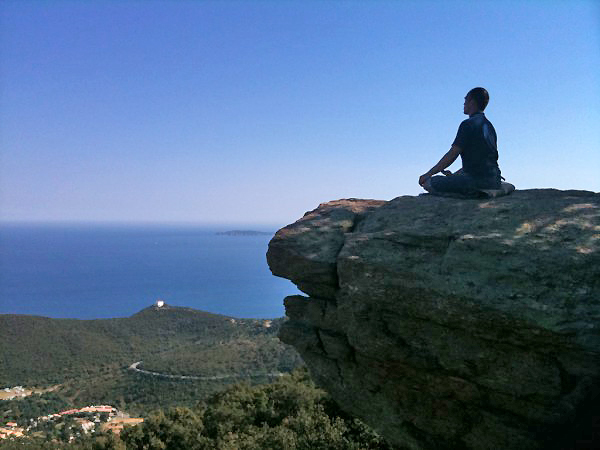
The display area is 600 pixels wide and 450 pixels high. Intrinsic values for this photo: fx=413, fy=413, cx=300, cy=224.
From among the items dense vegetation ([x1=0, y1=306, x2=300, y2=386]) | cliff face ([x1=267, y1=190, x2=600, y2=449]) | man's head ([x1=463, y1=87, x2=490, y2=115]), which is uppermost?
man's head ([x1=463, y1=87, x2=490, y2=115])

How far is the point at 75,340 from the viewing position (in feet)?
319

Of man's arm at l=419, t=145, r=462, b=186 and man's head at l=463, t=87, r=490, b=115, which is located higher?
man's head at l=463, t=87, r=490, b=115

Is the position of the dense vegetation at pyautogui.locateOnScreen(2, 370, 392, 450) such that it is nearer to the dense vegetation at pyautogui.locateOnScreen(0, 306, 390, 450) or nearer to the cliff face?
the dense vegetation at pyautogui.locateOnScreen(0, 306, 390, 450)

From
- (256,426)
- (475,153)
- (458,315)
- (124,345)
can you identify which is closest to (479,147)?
(475,153)

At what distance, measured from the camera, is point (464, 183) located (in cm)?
830

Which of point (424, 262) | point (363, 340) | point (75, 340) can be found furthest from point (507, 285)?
point (75, 340)

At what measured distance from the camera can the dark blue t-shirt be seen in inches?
321

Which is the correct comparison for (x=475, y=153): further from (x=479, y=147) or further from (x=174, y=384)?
(x=174, y=384)

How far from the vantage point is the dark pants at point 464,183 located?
8250 mm

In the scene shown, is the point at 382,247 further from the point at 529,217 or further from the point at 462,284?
the point at 529,217

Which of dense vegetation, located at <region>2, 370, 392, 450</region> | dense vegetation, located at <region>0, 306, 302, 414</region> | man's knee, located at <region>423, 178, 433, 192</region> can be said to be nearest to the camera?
man's knee, located at <region>423, 178, 433, 192</region>

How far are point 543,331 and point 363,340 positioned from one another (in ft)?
9.38

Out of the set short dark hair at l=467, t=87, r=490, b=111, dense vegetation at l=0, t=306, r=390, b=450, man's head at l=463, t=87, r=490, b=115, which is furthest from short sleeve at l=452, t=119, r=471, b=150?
dense vegetation at l=0, t=306, r=390, b=450

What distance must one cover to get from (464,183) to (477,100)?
5.60ft
